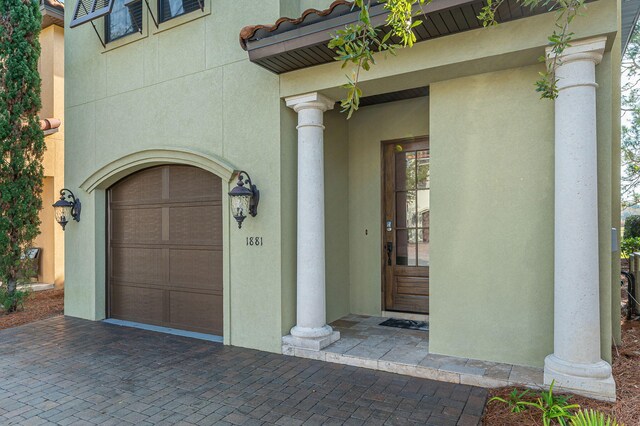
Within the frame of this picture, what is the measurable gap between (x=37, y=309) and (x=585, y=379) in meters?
8.45

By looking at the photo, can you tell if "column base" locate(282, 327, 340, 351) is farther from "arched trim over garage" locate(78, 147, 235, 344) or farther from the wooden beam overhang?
the wooden beam overhang

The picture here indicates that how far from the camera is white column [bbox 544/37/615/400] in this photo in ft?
11.4

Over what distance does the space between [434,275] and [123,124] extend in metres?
5.15

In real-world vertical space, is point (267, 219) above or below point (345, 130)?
below

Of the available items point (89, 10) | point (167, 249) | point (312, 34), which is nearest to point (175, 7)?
point (89, 10)

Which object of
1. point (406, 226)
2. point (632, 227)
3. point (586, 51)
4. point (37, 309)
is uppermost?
point (586, 51)

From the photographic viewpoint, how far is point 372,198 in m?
6.24

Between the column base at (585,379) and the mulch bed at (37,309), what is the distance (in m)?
7.54

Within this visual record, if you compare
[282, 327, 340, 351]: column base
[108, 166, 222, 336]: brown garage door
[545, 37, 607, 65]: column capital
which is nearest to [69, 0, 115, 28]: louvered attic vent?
→ [108, 166, 222, 336]: brown garage door

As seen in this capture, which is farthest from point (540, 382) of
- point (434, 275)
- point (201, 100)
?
point (201, 100)

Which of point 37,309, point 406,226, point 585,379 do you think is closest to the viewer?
point 585,379

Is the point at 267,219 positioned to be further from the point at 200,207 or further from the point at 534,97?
the point at 534,97

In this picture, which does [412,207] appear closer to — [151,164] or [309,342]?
[309,342]

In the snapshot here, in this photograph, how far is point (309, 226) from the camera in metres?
4.88
